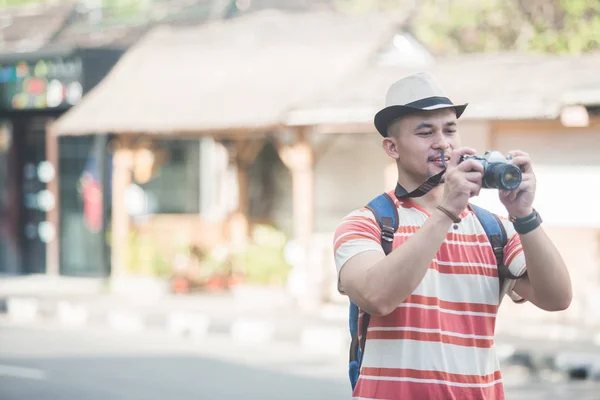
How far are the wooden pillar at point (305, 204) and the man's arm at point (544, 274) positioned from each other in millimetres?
15581

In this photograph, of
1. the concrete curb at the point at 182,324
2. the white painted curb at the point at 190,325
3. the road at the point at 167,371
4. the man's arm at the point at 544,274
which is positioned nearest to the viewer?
the man's arm at the point at 544,274

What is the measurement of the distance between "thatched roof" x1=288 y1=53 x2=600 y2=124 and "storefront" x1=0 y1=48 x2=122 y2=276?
6.45 m

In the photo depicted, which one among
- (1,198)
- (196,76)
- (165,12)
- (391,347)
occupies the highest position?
(165,12)

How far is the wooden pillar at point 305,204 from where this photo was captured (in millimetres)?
19094

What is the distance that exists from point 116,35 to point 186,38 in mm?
3104

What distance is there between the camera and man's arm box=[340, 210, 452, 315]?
316 centimetres

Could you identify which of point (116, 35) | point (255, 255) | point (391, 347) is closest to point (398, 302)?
point (391, 347)

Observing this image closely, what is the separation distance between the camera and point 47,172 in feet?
84.4

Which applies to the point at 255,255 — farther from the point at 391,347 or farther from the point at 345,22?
the point at 391,347

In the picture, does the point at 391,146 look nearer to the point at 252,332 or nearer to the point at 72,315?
the point at 252,332

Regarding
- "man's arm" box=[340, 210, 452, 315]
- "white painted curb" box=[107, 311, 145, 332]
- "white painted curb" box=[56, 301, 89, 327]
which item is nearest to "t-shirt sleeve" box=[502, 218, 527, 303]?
"man's arm" box=[340, 210, 452, 315]

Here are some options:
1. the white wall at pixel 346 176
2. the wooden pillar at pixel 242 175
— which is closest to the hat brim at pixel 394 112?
the white wall at pixel 346 176

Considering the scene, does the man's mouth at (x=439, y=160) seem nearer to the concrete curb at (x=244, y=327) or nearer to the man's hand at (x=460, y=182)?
the man's hand at (x=460, y=182)

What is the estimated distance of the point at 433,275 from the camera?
134 inches
